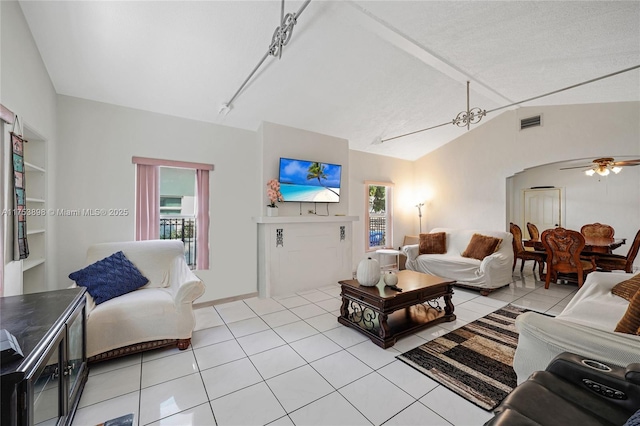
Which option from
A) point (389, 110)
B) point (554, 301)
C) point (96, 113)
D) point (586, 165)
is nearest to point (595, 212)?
point (586, 165)

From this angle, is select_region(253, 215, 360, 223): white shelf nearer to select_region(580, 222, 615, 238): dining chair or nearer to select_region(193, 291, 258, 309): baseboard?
select_region(193, 291, 258, 309): baseboard

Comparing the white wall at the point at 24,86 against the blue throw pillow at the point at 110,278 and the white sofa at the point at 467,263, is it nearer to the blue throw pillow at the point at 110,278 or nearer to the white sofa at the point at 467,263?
the blue throw pillow at the point at 110,278

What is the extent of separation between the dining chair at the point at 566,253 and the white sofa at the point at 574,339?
2263mm

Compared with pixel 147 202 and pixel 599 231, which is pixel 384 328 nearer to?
pixel 147 202

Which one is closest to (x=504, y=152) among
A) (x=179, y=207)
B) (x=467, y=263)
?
(x=467, y=263)

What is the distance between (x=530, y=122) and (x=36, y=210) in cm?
725

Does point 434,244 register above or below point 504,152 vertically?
below

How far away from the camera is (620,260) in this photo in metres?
4.02

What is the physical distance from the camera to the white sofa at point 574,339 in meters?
1.25

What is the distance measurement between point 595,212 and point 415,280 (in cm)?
589

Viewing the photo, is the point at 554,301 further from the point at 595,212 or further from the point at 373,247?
the point at 595,212

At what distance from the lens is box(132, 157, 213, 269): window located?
128 inches

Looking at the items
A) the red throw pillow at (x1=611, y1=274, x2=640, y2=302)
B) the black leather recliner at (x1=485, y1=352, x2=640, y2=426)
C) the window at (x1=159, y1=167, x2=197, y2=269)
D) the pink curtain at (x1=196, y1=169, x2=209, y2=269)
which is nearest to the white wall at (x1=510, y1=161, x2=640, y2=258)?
the red throw pillow at (x1=611, y1=274, x2=640, y2=302)

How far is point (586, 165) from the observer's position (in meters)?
5.98
